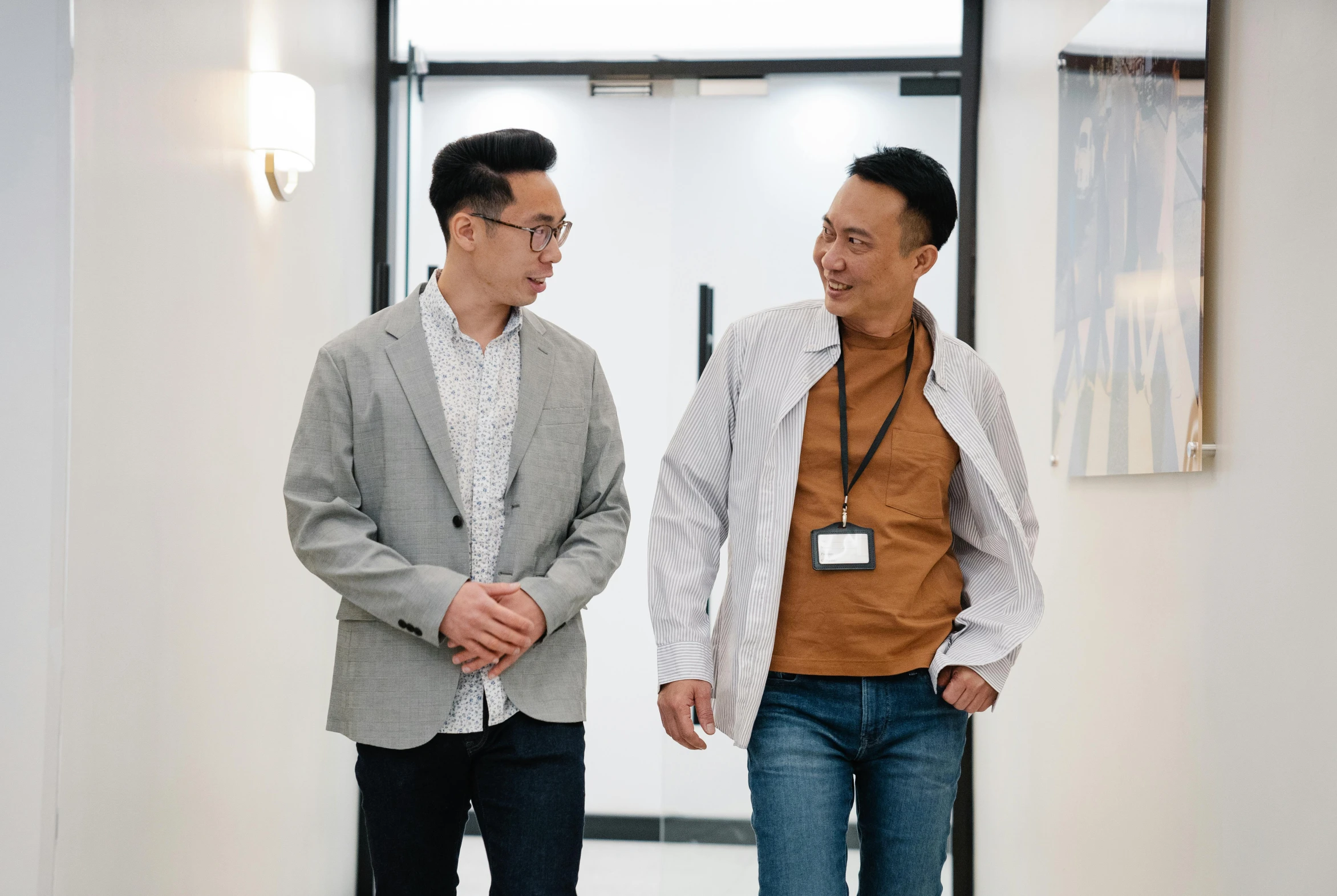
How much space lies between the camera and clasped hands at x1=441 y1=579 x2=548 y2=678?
74.3 inches

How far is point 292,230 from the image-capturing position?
3289 millimetres

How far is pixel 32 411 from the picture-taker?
6.50ft

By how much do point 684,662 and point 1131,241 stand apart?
1.31 m

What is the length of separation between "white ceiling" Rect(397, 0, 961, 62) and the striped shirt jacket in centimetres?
214

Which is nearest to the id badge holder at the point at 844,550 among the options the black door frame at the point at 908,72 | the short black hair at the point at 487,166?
the short black hair at the point at 487,166

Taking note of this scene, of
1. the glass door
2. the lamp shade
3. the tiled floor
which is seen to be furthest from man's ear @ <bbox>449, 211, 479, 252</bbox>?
the tiled floor

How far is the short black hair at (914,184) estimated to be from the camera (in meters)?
2.05

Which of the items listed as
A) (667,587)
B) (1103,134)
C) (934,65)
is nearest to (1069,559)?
(1103,134)

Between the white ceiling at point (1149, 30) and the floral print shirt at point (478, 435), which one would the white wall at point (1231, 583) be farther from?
the floral print shirt at point (478, 435)

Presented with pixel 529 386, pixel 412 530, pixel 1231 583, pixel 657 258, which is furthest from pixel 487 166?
pixel 657 258

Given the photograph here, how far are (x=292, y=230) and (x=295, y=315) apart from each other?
0.74ft

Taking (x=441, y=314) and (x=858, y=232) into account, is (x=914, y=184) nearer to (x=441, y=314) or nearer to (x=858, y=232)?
(x=858, y=232)

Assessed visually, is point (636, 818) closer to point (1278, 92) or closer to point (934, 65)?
point (934, 65)

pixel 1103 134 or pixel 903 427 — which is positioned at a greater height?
pixel 1103 134
